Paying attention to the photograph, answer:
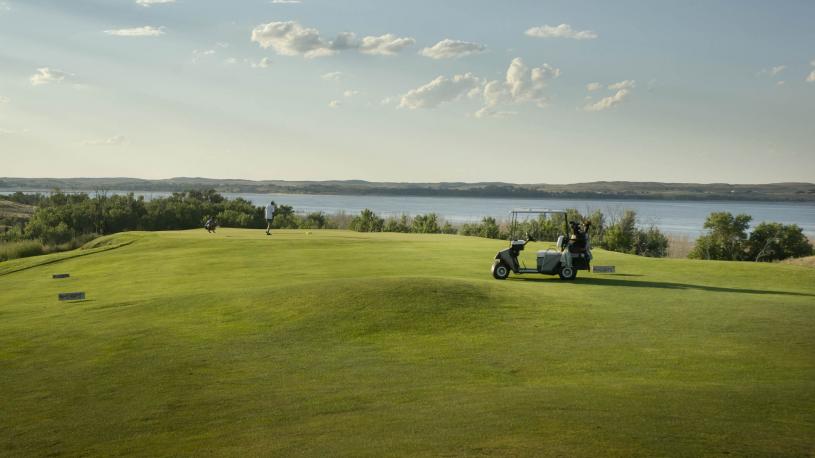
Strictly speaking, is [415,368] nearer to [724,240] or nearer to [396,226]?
[724,240]

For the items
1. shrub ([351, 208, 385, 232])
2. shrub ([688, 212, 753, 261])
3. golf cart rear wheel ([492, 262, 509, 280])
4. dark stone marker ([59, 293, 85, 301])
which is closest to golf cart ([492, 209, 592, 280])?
golf cart rear wheel ([492, 262, 509, 280])

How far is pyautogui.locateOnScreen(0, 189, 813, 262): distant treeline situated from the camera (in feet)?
194

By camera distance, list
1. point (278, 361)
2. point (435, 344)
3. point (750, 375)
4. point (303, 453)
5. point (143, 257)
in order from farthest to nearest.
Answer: point (143, 257), point (435, 344), point (278, 361), point (750, 375), point (303, 453)

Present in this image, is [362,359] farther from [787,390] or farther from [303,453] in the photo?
[787,390]

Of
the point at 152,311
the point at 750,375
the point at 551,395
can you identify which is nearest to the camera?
the point at 551,395

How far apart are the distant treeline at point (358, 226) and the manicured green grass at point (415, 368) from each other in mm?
24737

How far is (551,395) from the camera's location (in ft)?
33.2

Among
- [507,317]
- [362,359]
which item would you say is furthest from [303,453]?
[507,317]

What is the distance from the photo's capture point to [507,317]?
651 inches

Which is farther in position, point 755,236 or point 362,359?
point 755,236

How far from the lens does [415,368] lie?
12.1 metres

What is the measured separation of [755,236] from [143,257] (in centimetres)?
5107

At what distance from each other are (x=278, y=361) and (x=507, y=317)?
6093 millimetres

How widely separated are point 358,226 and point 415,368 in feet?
226
